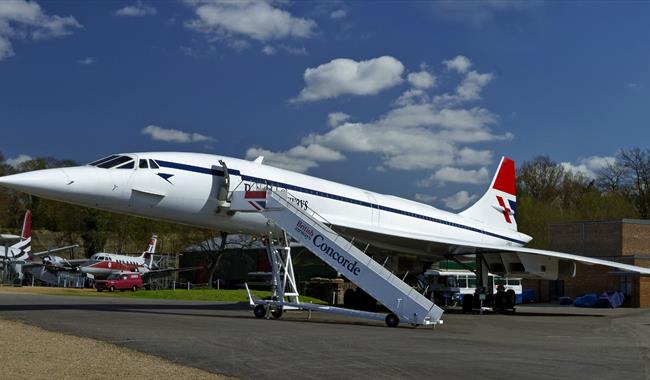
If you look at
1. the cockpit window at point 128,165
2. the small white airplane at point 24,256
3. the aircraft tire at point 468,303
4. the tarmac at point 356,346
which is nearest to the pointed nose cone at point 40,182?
the cockpit window at point 128,165

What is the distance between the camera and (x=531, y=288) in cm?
4328

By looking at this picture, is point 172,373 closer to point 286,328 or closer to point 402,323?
point 286,328

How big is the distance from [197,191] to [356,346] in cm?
770

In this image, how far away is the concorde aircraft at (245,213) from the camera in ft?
51.6

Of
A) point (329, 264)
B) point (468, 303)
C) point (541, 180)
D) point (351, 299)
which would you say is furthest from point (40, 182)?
point (541, 180)

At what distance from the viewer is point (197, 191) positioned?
56.5ft

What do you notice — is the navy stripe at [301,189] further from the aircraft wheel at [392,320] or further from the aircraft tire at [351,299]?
the aircraft wheel at [392,320]

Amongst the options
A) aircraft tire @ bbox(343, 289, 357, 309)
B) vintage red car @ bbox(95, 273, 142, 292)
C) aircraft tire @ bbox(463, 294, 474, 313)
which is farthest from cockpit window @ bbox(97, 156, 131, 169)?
vintage red car @ bbox(95, 273, 142, 292)

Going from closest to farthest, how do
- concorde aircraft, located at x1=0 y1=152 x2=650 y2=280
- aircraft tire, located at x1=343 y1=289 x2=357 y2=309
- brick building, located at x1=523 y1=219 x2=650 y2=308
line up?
concorde aircraft, located at x1=0 y1=152 x2=650 y2=280 → aircraft tire, located at x1=343 y1=289 x2=357 y2=309 → brick building, located at x1=523 y1=219 x2=650 y2=308

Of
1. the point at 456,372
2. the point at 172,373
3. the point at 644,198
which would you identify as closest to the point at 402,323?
the point at 456,372

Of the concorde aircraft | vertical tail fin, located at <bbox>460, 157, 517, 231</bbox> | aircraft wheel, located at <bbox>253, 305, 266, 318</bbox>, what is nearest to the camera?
the concorde aircraft

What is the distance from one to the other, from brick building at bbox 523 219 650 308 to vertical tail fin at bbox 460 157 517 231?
1063 centimetres

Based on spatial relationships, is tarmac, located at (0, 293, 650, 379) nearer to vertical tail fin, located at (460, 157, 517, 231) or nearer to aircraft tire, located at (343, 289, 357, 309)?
aircraft tire, located at (343, 289, 357, 309)

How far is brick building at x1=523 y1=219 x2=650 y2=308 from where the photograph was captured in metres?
36.8
